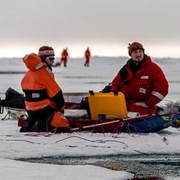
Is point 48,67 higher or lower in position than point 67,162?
higher

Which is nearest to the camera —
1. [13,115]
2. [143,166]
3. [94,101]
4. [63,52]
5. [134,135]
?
[143,166]

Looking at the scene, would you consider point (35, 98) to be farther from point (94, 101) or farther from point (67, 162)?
point (67, 162)

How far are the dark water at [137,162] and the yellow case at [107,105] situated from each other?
1.86 metres

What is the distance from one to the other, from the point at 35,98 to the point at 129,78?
1597 millimetres

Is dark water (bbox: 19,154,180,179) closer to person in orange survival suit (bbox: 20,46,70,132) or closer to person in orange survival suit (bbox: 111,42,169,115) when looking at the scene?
person in orange survival suit (bbox: 20,46,70,132)

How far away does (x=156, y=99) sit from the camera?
938cm

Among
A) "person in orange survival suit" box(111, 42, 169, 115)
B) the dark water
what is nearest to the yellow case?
"person in orange survival suit" box(111, 42, 169, 115)

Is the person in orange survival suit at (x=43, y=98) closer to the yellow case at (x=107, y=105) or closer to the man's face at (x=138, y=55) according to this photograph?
the yellow case at (x=107, y=105)

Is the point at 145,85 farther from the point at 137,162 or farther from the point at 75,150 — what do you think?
the point at 137,162

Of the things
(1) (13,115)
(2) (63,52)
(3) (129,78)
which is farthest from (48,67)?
(2) (63,52)

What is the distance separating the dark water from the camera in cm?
633

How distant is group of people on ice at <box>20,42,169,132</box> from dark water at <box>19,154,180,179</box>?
1.83 m

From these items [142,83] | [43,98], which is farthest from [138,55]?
[43,98]

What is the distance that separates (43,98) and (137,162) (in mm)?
2453
